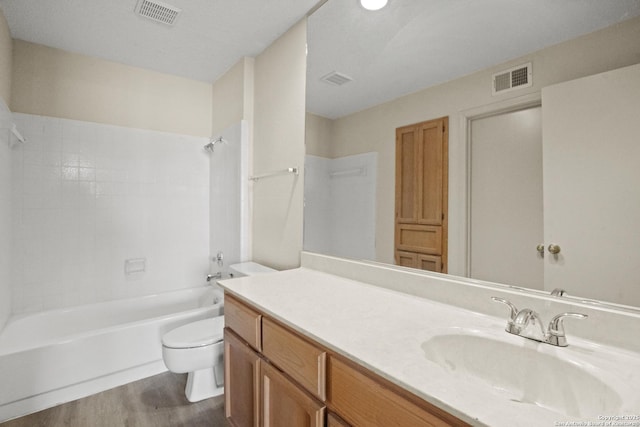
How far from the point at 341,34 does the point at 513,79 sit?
1.01 meters

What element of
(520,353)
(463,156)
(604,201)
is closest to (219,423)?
(520,353)

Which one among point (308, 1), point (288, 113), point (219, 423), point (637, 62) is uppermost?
point (308, 1)

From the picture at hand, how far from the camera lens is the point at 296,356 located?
98 cm

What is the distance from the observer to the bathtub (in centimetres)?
170

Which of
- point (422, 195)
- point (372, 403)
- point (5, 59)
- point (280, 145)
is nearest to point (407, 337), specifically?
point (372, 403)

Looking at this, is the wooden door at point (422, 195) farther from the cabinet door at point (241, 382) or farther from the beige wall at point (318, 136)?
the cabinet door at point (241, 382)

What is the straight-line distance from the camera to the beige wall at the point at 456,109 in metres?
0.86

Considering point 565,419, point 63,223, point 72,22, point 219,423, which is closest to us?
point 565,419

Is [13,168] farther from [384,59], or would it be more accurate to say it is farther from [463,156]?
[463,156]

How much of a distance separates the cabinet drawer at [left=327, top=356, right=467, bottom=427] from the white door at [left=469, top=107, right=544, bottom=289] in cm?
62

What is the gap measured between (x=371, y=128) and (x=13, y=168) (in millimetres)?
2506

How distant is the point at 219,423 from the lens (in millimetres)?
1688

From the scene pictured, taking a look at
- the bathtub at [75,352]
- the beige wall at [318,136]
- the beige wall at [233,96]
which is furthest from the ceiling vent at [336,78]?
the bathtub at [75,352]

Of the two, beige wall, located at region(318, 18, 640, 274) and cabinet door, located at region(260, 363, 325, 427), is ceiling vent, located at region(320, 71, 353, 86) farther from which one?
cabinet door, located at region(260, 363, 325, 427)
